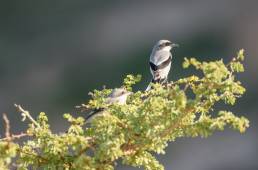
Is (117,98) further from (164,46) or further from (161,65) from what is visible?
(164,46)

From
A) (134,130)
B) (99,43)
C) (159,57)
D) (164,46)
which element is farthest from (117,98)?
(99,43)

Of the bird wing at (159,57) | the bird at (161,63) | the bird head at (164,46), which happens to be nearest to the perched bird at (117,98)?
the bird at (161,63)

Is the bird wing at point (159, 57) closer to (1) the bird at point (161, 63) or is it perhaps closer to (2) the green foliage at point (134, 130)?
(1) the bird at point (161, 63)

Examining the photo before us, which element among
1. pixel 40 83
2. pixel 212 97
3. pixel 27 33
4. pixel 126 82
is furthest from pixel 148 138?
pixel 27 33

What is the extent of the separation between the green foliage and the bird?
11.8ft

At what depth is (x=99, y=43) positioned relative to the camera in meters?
16.4

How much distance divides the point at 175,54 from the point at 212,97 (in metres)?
10.8

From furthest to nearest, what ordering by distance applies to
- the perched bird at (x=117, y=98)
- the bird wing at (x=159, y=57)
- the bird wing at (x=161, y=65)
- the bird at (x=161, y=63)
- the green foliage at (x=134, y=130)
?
1. the bird wing at (x=159, y=57)
2. the bird wing at (x=161, y=65)
3. the bird at (x=161, y=63)
4. the perched bird at (x=117, y=98)
5. the green foliage at (x=134, y=130)

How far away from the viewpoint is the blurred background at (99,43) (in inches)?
581

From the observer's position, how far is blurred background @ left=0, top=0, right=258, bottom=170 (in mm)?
14766

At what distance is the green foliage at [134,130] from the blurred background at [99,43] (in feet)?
31.5

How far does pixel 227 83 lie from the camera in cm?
404

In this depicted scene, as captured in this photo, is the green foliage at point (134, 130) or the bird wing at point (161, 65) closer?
the green foliage at point (134, 130)

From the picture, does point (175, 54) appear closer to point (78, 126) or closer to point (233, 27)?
point (233, 27)
